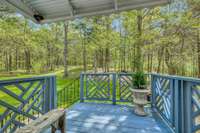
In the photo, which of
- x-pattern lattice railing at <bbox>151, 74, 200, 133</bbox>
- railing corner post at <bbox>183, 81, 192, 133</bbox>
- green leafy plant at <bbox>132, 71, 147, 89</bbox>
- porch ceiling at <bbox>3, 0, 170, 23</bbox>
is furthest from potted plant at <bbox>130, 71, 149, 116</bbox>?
porch ceiling at <bbox>3, 0, 170, 23</bbox>

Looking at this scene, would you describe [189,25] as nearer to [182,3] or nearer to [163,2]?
[182,3]

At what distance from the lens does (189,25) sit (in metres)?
6.37

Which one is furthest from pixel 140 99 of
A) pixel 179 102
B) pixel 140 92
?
pixel 179 102

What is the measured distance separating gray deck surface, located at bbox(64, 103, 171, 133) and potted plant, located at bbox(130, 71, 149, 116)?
19 centimetres

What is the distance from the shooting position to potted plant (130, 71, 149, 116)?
3.48 meters

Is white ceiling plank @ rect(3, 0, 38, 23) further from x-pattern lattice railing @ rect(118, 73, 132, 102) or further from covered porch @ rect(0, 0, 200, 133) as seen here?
x-pattern lattice railing @ rect(118, 73, 132, 102)

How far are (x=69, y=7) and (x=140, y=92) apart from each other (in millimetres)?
2429

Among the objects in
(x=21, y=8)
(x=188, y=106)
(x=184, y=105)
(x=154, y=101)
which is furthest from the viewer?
(x=154, y=101)

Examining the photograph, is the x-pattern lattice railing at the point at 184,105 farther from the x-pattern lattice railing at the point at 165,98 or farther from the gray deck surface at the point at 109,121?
the gray deck surface at the point at 109,121

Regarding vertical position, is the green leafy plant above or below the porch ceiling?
below

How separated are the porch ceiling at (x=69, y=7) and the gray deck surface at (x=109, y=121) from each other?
2.15 meters

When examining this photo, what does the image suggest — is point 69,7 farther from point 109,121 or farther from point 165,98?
point 165,98

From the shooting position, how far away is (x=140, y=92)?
3.46 metres

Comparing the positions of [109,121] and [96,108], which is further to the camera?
[96,108]
